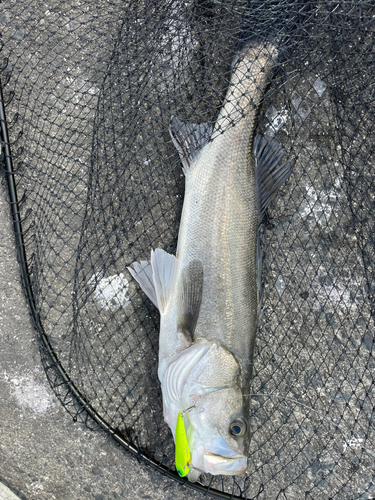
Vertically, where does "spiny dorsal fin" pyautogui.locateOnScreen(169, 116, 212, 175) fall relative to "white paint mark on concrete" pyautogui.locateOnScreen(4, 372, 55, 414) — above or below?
above

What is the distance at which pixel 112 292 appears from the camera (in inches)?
128

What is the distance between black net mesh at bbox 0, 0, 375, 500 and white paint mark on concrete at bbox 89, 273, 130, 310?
0.03 feet

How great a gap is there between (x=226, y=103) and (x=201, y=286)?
1221 millimetres

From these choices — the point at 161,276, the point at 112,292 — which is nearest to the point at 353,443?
the point at 161,276

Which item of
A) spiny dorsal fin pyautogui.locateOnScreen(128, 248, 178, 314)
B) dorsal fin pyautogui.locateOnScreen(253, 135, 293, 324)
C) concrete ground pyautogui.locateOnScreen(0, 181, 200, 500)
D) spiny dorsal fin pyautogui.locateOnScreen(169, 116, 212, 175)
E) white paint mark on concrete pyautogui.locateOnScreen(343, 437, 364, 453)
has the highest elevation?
spiny dorsal fin pyautogui.locateOnScreen(169, 116, 212, 175)

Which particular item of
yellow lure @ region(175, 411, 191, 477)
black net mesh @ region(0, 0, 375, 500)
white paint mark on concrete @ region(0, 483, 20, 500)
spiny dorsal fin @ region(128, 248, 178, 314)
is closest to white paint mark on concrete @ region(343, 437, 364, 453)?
black net mesh @ region(0, 0, 375, 500)

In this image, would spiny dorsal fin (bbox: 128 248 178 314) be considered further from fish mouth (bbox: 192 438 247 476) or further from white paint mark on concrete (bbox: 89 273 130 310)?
fish mouth (bbox: 192 438 247 476)

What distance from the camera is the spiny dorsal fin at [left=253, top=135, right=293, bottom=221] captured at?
9.55ft

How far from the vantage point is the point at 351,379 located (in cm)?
329

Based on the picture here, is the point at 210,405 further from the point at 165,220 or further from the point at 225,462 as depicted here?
the point at 165,220

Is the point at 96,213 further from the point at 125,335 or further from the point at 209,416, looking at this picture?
the point at 209,416

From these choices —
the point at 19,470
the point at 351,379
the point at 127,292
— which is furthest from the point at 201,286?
the point at 19,470

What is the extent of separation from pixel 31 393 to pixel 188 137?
85.8 inches

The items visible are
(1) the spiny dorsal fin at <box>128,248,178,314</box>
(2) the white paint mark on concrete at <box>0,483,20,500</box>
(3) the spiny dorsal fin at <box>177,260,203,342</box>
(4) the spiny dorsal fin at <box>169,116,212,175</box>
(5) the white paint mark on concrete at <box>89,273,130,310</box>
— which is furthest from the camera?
(5) the white paint mark on concrete at <box>89,273,130,310</box>
